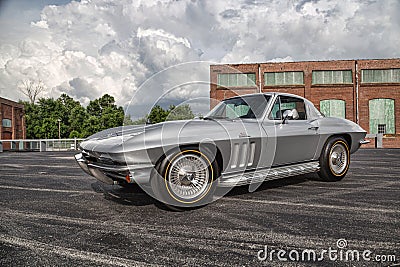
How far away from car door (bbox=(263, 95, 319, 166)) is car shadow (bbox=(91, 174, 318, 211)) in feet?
2.14

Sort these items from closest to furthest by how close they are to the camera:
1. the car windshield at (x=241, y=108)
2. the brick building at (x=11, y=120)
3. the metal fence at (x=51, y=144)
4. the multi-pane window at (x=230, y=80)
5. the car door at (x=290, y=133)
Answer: the multi-pane window at (x=230, y=80)
the car door at (x=290, y=133)
the car windshield at (x=241, y=108)
the metal fence at (x=51, y=144)
the brick building at (x=11, y=120)

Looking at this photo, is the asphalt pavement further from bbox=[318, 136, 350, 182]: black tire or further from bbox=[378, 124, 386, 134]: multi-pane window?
bbox=[378, 124, 386, 134]: multi-pane window

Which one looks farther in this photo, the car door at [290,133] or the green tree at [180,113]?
the car door at [290,133]

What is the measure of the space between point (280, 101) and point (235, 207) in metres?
1.99

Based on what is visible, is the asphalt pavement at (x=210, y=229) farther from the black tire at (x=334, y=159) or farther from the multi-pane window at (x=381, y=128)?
the multi-pane window at (x=381, y=128)

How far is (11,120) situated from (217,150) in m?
42.9

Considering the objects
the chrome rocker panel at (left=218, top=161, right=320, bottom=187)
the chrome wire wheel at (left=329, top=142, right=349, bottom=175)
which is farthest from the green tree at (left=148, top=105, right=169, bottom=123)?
the chrome wire wheel at (left=329, top=142, right=349, bottom=175)

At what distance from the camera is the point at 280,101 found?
501 centimetres

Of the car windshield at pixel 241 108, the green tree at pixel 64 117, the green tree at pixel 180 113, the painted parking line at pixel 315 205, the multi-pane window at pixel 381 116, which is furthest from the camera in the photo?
the green tree at pixel 64 117

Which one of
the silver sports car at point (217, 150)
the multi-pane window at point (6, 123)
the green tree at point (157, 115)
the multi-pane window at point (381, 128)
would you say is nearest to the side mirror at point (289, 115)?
the silver sports car at point (217, 150)

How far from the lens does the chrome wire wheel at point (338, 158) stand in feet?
18.1

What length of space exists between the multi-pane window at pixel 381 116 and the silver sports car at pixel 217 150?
27734mm

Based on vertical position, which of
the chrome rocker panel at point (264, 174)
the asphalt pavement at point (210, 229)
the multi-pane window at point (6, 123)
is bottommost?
the asphalt pavement at point (210, 229)

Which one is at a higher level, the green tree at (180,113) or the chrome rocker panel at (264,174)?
the green tree at (180,113)
